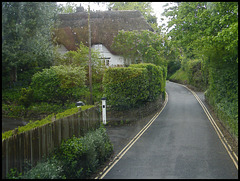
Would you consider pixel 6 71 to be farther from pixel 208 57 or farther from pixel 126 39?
pixel 208 57

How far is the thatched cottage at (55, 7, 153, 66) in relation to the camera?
35.2 meters

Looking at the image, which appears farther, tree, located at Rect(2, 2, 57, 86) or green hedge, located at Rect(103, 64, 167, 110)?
green hedge, located at Rect(103, 64, 167, 110)

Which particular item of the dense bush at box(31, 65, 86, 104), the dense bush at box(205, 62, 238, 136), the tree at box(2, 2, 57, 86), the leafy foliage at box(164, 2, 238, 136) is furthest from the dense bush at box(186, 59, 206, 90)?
the tree at box(2, 2, 57, 86)

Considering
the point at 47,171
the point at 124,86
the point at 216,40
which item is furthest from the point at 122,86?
the point at 47,171

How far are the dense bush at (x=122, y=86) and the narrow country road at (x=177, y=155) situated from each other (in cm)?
251

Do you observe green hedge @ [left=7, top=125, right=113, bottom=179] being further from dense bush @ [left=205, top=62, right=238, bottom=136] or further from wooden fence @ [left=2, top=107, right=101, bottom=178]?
dense bush @ [left=205, top=62, right=238, bottom=136]

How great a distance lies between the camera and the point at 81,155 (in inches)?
360

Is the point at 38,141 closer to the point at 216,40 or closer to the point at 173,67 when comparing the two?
the point at 216,40

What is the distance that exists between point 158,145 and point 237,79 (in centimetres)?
782

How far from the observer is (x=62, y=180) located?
7.81m

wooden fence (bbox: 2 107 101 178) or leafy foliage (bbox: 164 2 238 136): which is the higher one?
leafy foliage (bbox: 164 2 238 136)

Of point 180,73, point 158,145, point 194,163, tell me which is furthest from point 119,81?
point 180,73

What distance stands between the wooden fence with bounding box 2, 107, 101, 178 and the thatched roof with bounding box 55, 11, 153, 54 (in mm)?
24555

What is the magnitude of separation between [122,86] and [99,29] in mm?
18825
